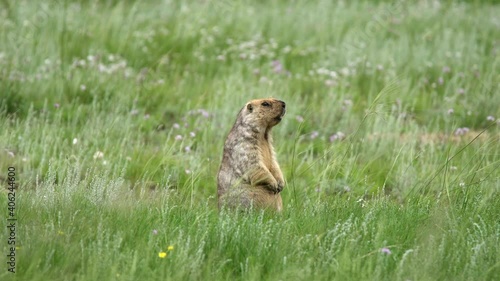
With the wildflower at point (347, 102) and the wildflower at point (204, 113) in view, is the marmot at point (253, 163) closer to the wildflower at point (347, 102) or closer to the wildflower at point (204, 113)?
the wildflower at point (204, 113)

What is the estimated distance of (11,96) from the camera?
824 centimetres

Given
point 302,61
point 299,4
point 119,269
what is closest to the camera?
point 119,269

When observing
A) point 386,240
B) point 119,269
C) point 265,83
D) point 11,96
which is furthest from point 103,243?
point 265,83

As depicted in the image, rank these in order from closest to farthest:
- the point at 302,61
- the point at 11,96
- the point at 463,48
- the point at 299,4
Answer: the point at 11,96
the point at 302,61
the point at 463,48
the point at 299,4

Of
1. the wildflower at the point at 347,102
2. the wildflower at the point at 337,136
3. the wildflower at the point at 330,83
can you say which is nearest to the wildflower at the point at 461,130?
the wildflower at the point at 337,136

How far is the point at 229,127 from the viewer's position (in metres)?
8.08

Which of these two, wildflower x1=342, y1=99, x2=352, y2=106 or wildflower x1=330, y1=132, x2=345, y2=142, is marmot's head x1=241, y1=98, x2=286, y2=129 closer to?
wildflower x1=330, y1=132, x2=345, y2=142

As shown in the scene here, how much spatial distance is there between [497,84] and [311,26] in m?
3.32

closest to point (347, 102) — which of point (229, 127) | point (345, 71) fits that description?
point (345, 71)

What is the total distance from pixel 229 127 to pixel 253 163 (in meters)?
2.33

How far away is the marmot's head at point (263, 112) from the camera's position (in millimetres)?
5984

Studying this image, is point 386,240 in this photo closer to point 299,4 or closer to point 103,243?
point 103,243

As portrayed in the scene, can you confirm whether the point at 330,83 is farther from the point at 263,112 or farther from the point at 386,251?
the point at 386,251

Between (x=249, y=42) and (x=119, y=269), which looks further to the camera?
(x=249, y=42)
